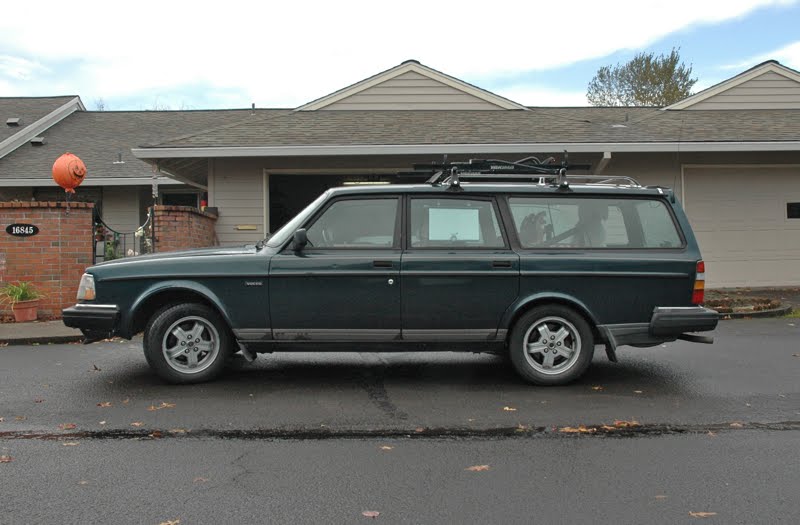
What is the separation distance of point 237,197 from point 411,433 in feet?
30.7

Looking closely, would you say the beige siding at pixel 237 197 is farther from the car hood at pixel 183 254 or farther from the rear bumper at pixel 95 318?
the rear bumper at pixel 95 318

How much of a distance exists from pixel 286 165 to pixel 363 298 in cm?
789

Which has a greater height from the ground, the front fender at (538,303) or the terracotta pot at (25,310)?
the front fender at (538,303)

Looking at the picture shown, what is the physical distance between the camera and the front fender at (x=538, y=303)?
595cm

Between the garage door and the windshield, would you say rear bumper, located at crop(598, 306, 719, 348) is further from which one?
the garage door

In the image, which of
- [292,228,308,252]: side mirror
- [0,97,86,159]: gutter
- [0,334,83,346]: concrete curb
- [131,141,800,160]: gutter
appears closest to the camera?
[292,228,308,252]: side mirror

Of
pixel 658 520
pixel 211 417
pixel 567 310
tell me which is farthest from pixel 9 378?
pixel 658 520

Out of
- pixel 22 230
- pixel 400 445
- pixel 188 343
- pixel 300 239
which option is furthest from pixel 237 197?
pixel 400 445

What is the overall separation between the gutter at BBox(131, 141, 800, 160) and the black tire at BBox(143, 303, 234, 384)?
6742 mm

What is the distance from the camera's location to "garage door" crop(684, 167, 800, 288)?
1375cm

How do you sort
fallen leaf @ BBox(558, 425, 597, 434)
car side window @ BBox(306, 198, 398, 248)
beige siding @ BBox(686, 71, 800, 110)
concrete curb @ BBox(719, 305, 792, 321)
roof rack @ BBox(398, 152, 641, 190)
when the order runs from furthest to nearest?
beige siding @ BBox(686, 71, 800, 110) < concrete curb @ BBox(719, 305, 792, 321) < roof rack @ BBox(398, 152, 641, 190) < car side window @ BBox(306, 198, 398, 248) < fallen leaf @ BBox(558, 425, 597, 434)

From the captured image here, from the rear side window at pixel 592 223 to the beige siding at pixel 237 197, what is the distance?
7939 millimetres

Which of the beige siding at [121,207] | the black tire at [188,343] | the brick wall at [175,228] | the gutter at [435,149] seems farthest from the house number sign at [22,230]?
the beige siding at [121,207]

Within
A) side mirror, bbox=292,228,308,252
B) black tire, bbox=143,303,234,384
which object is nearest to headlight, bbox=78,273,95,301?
black tire, bbox=143,303,234,384
